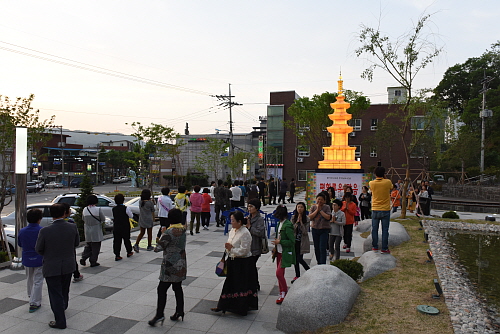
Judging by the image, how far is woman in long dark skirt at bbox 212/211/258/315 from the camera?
5.53 m

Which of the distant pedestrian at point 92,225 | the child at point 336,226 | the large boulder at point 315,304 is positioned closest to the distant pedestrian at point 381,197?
the child at point 336,226

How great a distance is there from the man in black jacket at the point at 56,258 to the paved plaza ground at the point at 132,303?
13.0 inches

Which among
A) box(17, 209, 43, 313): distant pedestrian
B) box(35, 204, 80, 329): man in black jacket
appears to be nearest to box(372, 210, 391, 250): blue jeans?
box(35, 204, 80, 329): man in black jacket

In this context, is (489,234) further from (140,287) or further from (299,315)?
(140,287)

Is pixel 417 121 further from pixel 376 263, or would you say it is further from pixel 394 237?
pixel 376 263

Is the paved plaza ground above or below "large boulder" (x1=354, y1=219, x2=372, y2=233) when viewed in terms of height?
below

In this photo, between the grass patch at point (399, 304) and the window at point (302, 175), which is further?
the window at point (302, 175)

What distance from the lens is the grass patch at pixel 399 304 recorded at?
487 centimetres

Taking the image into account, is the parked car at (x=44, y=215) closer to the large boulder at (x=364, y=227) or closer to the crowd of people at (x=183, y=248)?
the crowd of people at (x=183, y=248)

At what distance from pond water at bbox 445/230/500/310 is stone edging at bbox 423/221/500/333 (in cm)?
19

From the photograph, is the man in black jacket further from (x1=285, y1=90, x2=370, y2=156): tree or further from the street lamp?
(x1=285, y1=90, x2=370, y2=156): tree

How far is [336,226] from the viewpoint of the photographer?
852cm

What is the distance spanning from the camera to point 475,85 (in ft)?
153

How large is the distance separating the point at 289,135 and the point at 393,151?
46.9 ft
